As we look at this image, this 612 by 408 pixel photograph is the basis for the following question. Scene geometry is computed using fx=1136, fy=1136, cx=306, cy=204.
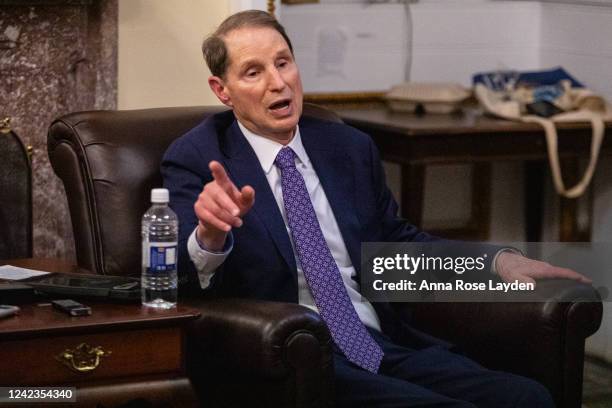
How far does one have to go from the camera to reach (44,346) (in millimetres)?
1977

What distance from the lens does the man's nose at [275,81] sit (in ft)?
7.75

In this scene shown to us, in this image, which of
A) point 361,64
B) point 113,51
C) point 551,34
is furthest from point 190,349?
point 551,34

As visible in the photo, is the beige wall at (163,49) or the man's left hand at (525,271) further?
the beige wall at (163,49)

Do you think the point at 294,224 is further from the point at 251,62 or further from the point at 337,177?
the point at 251,62

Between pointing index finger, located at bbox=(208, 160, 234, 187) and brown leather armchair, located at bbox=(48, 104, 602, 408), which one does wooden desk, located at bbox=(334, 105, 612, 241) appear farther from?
pointing index finger, located at bbox=(208, 160, 234, 187)

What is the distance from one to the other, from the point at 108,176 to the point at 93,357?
0.59m

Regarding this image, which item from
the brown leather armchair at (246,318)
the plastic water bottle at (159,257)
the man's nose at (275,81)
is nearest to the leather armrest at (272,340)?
the brown leather armchair at (246,318)

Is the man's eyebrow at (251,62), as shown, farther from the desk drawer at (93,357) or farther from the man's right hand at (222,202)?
the desk drawer at (93,357)

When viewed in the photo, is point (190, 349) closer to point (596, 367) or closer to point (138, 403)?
point (138, 403)

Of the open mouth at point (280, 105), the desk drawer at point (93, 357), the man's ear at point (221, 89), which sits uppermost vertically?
the man's ear at point (221, 89)

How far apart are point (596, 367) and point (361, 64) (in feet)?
5.00

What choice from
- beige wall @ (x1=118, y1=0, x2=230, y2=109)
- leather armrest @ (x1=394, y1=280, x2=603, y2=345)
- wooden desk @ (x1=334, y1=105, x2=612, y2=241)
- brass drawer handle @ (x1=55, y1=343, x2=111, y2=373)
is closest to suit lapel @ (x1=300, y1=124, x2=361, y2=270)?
leather armrest @ (x1=394, y1=280, x2=603, y2=345)

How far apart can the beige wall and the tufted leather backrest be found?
0.67 meters

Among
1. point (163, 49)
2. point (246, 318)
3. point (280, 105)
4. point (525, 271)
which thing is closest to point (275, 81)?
point (280, 105)
